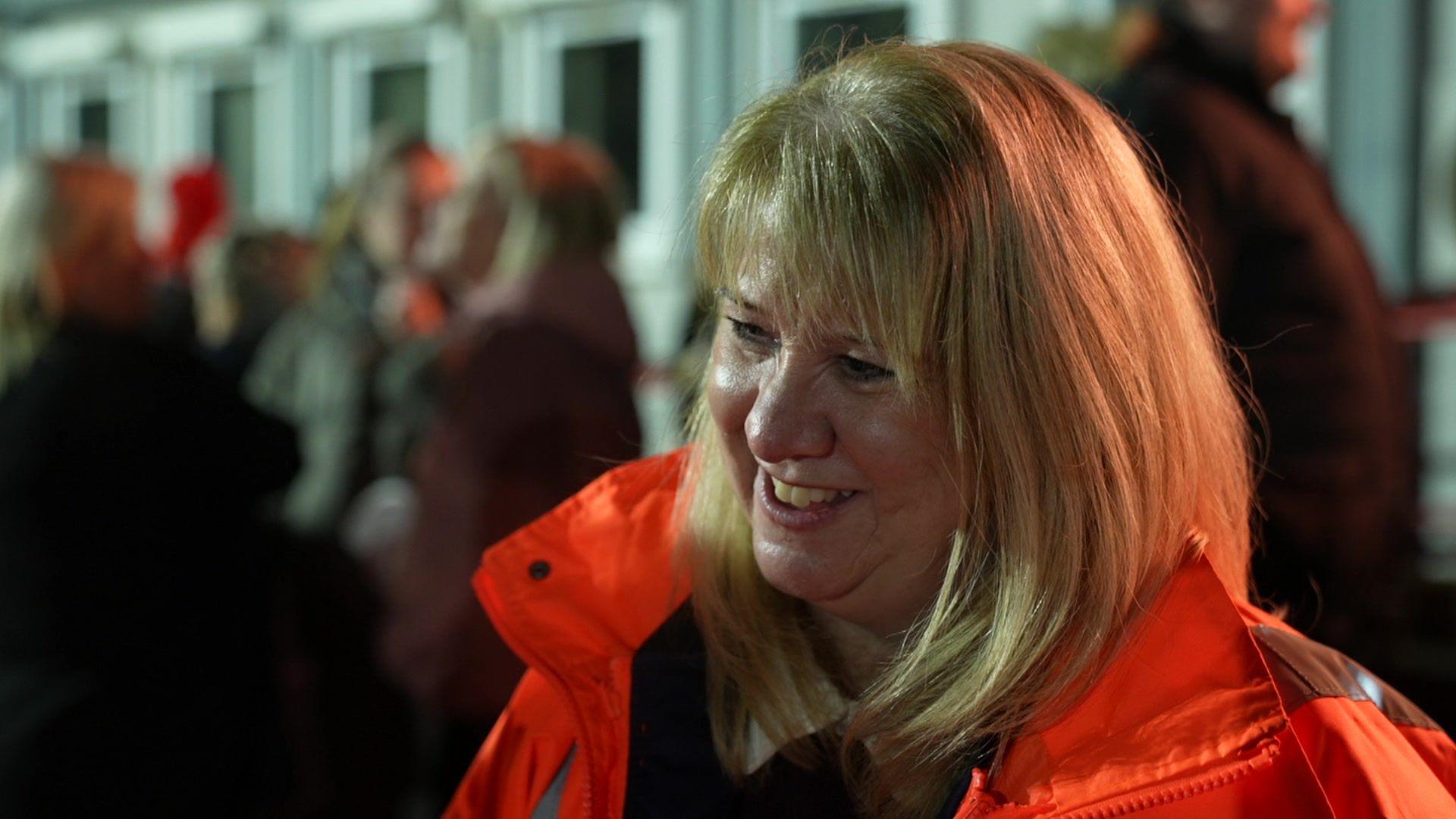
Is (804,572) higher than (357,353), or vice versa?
(804,572)

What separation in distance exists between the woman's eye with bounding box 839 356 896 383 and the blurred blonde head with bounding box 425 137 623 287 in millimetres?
1812

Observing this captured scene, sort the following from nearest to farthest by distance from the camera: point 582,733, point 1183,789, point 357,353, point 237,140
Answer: point 1183,789 < point 582,733 < point 357,353 < point 237,140

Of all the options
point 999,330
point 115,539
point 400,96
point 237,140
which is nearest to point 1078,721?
point 999,330

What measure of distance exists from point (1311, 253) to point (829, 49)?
1.15 meters

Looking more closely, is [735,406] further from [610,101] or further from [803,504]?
[610,101]

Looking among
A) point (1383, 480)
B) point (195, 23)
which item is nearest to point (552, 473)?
point (1383, 480)

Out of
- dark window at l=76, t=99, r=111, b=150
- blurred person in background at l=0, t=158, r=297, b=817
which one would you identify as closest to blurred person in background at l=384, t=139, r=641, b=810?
blurred person in background at l=0, t=158, r=297, b=817

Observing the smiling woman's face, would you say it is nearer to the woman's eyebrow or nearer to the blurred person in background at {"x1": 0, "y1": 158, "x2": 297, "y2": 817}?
the woman's eyebrow

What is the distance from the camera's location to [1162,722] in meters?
1.29

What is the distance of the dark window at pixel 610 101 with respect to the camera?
26.1 feet

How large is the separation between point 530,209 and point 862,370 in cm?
194

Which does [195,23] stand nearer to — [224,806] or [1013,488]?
[224,806]

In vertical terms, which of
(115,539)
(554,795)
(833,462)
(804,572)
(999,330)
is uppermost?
(999,330)

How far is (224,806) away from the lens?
Answer: 9.84 feet
